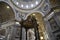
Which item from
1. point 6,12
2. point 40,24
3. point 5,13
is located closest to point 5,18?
point 5,13

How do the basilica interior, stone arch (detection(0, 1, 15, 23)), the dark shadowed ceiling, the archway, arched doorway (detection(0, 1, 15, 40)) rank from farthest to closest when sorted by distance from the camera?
the archway → arched doorway (detection(0, 1, 15, 40)) → the dark shadowed ceiling → stone arch (detection(0, 1, 15, 23)) → the basilica interior

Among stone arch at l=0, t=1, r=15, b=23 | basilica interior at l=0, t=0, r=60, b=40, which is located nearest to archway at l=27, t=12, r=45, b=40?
basilica interior at l=0, t=0, r=60, b=40

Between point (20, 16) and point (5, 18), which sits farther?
point (20, 16)

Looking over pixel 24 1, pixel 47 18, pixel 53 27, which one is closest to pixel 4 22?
pixel 24 1

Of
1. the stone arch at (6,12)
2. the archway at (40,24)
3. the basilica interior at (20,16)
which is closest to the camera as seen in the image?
the basilica interior at (20,16)

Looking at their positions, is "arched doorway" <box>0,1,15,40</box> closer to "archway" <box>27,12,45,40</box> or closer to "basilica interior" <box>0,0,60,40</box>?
"basilica interior" <box>0,0,60,40</box>

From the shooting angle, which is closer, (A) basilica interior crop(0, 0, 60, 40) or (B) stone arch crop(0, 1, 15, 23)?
(A) basilica interior crop(0, 0, 60, 40)

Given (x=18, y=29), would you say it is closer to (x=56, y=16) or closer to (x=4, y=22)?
(x=4, y=22)

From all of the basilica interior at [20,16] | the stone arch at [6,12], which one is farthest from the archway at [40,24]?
the stone arch at [6,12]

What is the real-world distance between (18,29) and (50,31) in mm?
5053

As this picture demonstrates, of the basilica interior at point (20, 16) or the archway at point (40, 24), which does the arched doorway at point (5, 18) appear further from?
the archway at point (40, 24)

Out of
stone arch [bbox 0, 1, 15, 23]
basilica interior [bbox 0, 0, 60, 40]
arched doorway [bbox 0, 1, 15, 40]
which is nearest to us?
basilica interior [bbox 0, 0, 60, 40]

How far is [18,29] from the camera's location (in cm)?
1508

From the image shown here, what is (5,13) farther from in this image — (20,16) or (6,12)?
(20,16)
